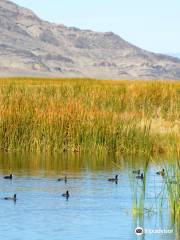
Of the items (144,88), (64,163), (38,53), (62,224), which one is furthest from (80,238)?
(38,53)

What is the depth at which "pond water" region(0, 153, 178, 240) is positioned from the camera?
52.3 ft

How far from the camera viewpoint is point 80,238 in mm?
15359

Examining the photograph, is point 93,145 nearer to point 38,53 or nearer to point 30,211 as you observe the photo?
point 30,211

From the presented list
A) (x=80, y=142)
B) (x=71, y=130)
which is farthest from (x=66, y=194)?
(x=80, y=142)

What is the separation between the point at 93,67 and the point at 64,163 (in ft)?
548

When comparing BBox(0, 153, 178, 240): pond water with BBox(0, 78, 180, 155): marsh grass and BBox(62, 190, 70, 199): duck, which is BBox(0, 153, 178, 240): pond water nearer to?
BBox(62, 190, 70, 199): duck

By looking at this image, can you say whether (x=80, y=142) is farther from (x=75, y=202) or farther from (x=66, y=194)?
(x=75, y=202)

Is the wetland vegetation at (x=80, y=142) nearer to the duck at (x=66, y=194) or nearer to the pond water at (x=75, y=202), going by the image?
the pond water at (x=75, y=202)

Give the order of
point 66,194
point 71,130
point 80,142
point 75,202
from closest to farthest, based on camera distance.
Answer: point 75,202
point 66,194
point 71,130
point 80,142

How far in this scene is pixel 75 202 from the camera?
62.8 ft

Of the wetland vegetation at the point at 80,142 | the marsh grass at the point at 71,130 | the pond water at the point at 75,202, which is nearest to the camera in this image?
the pond water at the point at 75,202

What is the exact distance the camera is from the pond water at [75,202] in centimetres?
1595

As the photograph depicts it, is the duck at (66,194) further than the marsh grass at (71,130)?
No

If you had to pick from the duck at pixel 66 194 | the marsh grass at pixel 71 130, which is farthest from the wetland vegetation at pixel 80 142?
the duck at pixel 66 194
